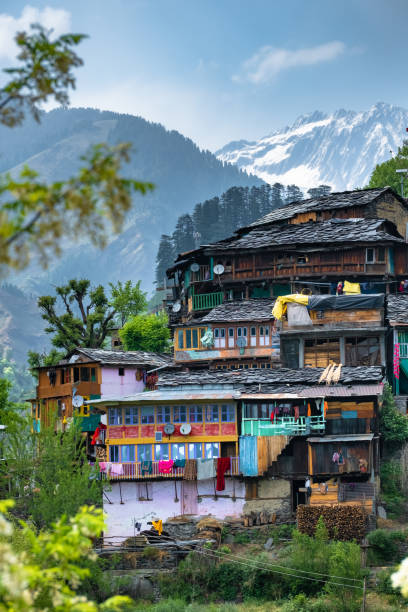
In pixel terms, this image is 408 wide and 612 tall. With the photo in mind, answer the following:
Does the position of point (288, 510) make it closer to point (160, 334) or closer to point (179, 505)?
point (179, 505)

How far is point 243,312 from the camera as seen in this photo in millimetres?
58375

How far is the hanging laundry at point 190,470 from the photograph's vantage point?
4484 cm

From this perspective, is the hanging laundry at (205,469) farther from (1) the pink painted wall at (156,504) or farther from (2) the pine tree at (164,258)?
(2) the pine tree at (164,258)

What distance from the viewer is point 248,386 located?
47125 millimetres

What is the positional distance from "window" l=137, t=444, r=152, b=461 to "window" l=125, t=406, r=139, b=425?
3.98 ft

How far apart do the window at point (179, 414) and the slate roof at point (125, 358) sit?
11.4m

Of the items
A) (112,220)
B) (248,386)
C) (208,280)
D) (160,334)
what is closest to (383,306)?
(248,386)

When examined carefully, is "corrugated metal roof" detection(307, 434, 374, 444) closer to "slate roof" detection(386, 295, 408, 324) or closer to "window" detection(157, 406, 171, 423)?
"window" detection(157, 406, 171, 423)

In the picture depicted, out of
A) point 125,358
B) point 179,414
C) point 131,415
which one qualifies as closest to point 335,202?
point 125,358

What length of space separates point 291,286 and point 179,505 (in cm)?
2262

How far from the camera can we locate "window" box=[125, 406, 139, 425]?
4634 centimetres

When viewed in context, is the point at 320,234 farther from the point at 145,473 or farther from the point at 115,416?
the point at 145,473

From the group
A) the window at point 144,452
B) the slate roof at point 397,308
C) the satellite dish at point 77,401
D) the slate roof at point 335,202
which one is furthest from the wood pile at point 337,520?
the slate roof at point 335,202

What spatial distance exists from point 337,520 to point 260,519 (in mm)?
4267
